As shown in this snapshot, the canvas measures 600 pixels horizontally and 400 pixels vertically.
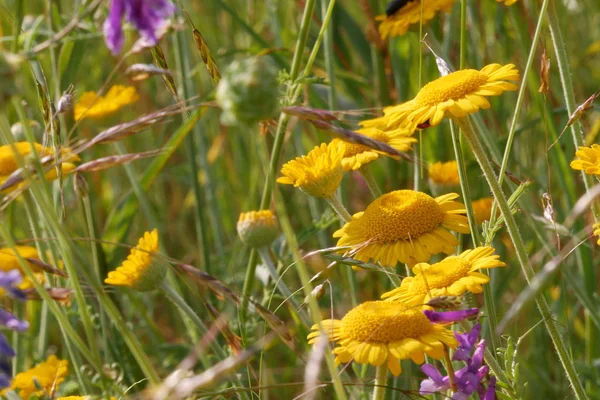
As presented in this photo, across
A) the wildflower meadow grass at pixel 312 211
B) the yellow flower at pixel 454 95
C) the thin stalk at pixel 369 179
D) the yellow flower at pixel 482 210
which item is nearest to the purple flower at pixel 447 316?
the wildflower meadow grass at pixel 312 211

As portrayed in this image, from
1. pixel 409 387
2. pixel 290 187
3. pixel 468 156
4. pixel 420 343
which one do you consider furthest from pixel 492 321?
pixel 290 187

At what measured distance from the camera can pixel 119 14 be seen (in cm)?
69

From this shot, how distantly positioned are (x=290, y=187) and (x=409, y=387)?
1140mm

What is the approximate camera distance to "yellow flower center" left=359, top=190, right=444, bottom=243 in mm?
1072

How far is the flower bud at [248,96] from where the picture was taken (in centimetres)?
68

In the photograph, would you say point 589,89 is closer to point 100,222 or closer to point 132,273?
point 100,222

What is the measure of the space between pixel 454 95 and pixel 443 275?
23 cm

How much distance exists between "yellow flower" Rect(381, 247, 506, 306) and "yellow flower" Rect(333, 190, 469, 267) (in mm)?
46

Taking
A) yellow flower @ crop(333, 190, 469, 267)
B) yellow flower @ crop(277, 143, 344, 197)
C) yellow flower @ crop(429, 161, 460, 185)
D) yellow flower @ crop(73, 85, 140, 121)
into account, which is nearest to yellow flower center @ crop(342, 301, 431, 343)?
yellow flower @ crop(333, 190, 469, 267)

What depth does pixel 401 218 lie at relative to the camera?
3.52 feet

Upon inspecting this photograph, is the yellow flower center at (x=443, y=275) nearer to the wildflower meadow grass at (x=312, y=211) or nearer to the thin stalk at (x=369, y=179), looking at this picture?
the wildflower meadow grass at (x=312, y=211)

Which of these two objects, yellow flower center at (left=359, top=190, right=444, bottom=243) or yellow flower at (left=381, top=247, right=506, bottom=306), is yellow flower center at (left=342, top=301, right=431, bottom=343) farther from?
yellow flower center at (left=359, top=190, right=444, bottom=243)

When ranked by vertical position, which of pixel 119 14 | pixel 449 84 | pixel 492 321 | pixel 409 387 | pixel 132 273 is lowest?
pixel 409 387

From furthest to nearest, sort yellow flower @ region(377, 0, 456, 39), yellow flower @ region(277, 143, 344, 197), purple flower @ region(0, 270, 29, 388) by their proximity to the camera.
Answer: yellow flower @ region(377, 0, 456, 39) → yellow flower @ region(277, 143, 344, 197) → purple flower @ region(0, 270, 29, 388)
